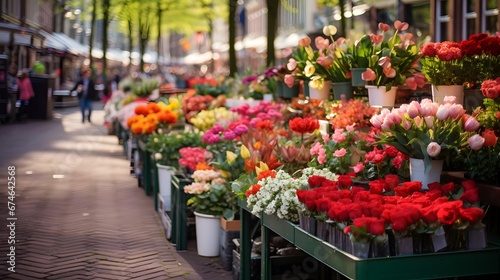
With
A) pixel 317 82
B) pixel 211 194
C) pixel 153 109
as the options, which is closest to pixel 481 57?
pixel 317 82

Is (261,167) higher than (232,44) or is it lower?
lower

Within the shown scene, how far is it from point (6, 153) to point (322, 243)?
12416 mm

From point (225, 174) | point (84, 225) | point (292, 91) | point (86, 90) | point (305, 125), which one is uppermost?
point (86, 90)

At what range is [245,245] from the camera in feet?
20.7

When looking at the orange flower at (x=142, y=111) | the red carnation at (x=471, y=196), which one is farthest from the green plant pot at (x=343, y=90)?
the orange flower at (x=142, y=111)

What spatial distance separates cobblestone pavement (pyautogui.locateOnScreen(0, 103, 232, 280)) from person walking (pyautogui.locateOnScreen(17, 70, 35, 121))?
714 centimetres

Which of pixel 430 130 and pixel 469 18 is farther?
pixel 469 18

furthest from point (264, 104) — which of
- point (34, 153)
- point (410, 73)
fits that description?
point (34, 153)

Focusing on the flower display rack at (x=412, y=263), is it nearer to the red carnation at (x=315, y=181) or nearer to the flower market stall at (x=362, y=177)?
the flower market stall at (x=362, y=177)

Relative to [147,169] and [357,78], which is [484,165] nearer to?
[357,78]

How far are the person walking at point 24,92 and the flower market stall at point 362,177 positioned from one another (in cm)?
1541

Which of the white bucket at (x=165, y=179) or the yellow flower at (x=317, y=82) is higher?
the yellow flower at (x=317, y=82)

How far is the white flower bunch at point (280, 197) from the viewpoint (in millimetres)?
5281

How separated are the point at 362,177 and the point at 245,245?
1.08m
